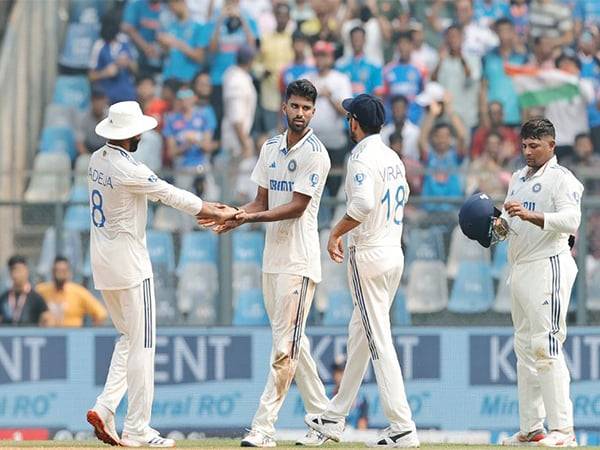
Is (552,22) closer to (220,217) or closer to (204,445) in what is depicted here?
(220,217)

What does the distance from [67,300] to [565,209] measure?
21.3 ft

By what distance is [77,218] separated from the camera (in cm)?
1608

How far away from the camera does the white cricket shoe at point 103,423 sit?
1106cm

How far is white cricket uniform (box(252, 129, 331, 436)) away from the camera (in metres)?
A: 11.1

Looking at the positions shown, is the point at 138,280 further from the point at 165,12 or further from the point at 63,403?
the point at 165,12

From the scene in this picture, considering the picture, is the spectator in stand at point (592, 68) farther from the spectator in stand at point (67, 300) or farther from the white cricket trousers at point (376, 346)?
the white cricket trousers at point (376, 346)

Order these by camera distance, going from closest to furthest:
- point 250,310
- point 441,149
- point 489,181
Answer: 1. point 250,310
2. point 489,181
3. point 441,149

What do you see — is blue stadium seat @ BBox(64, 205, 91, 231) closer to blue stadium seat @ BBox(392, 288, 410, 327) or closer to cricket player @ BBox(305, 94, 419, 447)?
blue stadium seat @ BBox(392, 288, 410, 327)

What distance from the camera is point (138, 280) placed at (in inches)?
438

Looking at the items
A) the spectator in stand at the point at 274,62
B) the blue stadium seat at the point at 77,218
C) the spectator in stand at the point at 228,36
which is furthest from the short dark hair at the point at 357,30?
the blue stadium seat at the point at 77,218

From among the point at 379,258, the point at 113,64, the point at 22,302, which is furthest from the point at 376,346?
the point at 113,64

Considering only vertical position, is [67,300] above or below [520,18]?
below

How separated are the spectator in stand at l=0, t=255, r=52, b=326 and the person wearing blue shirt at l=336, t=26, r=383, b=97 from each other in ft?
15.9

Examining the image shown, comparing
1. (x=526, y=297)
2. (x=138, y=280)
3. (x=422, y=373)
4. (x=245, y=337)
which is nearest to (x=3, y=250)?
(x=245, y=337)
